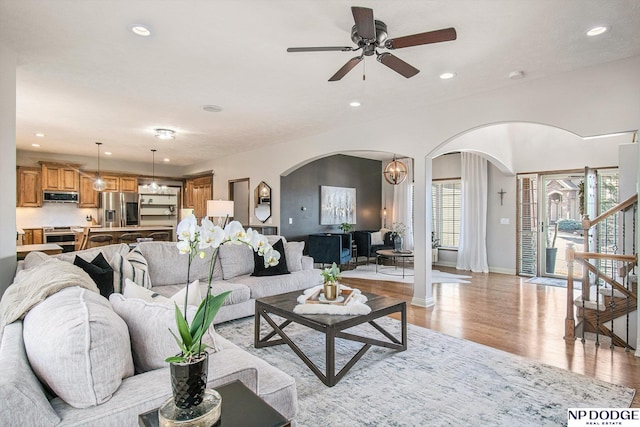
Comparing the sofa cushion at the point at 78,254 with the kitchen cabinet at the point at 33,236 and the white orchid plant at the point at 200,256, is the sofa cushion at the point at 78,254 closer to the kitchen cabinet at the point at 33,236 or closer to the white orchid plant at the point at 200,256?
the white orchid plant at the point at 200,256

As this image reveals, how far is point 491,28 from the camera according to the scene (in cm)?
272

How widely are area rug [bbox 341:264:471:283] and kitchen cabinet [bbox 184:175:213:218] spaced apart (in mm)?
4454

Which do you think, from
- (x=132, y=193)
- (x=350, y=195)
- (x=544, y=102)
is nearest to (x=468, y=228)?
(x=350, y=195)

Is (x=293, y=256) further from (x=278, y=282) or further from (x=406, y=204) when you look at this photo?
(x=406, y=204)

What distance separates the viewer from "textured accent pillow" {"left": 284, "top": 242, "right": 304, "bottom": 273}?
15.9 ft

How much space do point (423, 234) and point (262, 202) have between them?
3906 millimetres

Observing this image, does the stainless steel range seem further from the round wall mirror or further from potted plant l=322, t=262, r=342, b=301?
potted plant l=322, t=262, r=342, b=301

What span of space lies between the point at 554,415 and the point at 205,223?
2.49 metres

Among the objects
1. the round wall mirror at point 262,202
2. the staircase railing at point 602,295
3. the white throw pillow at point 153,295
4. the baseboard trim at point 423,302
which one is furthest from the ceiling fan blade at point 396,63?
the round wall mirror at point 262,202

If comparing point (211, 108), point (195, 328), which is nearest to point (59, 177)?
point (211, 108)

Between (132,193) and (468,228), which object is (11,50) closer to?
(132,193)

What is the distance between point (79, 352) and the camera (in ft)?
3.86

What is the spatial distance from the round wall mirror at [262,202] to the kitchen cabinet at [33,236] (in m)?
4.88

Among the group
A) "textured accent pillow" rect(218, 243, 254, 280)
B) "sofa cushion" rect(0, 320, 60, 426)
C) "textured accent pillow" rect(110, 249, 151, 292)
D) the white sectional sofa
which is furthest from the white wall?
"sofa cushion" rect(0, 320, 60, 426)
